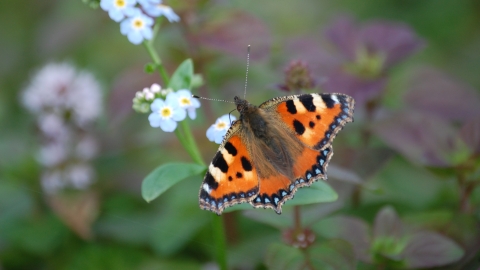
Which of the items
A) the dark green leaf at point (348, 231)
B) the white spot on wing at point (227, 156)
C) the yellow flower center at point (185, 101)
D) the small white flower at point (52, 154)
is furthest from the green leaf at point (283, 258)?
the small white flower at point (52, 154)

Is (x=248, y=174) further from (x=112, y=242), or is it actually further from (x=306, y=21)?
(x=306, y=21)

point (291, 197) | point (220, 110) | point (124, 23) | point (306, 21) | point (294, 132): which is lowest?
point (291, 197)

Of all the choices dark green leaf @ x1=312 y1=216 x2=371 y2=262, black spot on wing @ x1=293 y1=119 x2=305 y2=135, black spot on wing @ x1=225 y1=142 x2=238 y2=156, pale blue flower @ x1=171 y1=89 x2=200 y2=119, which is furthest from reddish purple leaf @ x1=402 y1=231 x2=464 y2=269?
pale blue flower @ x1=171 y1=89 x2=200 y2=119

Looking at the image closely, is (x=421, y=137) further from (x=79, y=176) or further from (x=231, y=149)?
(x=79, y=176)

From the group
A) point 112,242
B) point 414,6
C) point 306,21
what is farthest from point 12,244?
point 414,6

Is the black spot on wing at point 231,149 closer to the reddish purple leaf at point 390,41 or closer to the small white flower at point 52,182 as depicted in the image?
the reddish purple leaf at point 390,41

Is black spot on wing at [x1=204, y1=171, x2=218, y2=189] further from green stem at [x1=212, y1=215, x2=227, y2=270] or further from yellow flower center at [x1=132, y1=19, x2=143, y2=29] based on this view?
yellow flower center at [x1=132, y1=19, x2=143, y2=29]
